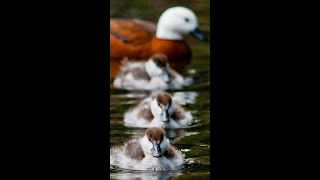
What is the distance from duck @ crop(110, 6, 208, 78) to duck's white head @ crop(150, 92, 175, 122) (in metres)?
1.86

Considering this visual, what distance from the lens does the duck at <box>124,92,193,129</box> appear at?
623cm

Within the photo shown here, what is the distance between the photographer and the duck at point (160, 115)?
20.4ft

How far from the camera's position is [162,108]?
6.26 m

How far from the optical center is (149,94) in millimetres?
7316

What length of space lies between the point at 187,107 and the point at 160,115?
429mm

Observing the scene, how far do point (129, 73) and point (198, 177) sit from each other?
280 centimetres

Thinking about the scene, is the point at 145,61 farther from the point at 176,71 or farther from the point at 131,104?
the point at 131,104

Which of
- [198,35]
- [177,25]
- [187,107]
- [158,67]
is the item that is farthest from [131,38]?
[187,107]

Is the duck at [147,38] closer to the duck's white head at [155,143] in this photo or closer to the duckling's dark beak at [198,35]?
the duckling's dark beak at [198,35]

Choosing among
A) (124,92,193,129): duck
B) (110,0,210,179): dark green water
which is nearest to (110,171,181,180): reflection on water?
(110,0,210,179): dark green water

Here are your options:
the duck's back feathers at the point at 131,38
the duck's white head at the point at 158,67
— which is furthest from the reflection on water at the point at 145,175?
the duck's back feathers at the point at 131,38

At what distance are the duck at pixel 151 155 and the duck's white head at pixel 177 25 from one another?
7.75 feet

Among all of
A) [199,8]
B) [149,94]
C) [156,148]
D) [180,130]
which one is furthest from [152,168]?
[149,94]
